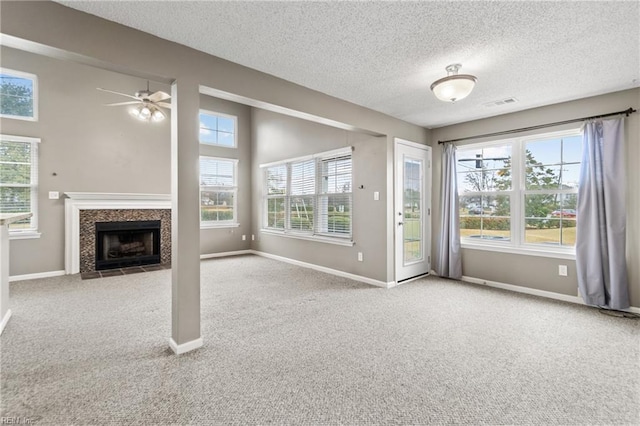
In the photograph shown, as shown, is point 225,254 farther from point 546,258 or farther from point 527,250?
point 546,258

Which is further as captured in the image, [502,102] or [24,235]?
[24,235]

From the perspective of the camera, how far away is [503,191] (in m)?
4.27

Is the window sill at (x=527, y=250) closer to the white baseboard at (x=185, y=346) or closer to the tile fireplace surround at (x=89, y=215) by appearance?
the white baseboard at (x=185, y=346)

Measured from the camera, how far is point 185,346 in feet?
7.98

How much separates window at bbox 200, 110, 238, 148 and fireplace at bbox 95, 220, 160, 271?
7.10 feet

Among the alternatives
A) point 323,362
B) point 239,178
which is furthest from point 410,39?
point 239,178

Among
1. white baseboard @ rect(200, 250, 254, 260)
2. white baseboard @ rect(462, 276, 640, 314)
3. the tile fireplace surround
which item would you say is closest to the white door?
white baseboard @ rect(462, 276, 640, 314)

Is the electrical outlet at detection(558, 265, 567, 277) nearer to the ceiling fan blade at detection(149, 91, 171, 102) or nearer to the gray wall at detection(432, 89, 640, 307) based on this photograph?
the gray wall at detection(432, 89, 640, 307)

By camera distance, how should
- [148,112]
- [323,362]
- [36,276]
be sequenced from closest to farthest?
[323,362], [148,112], [36,276]

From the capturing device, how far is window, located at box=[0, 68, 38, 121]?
4.47 meters

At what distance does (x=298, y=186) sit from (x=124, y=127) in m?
3.33

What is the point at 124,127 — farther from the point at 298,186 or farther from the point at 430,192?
the point at 430,192

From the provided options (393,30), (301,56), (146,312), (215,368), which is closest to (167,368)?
(215,368)

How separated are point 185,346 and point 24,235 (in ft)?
13.5
